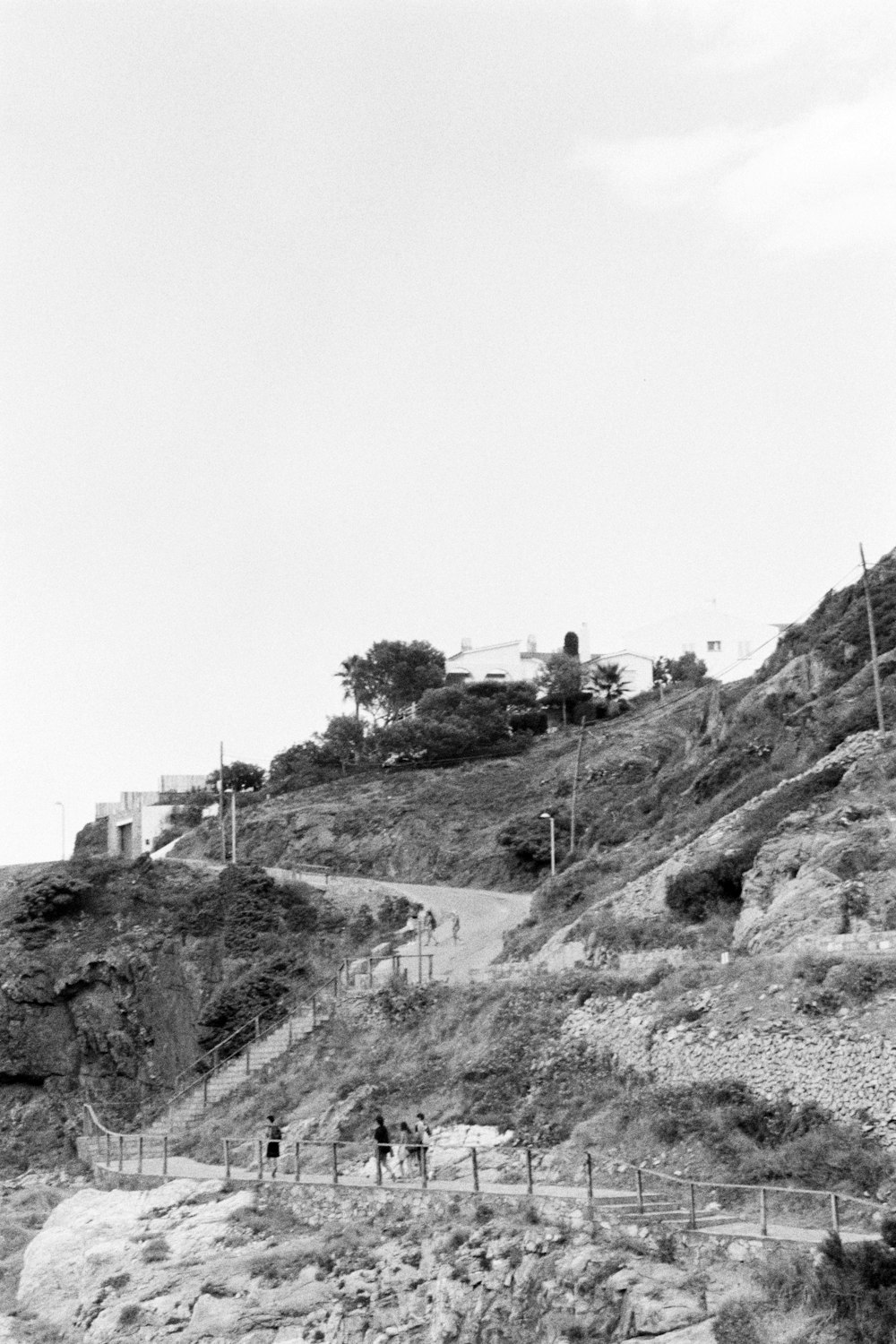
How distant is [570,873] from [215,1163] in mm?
17632

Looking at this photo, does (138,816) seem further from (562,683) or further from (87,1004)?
(87,1004)

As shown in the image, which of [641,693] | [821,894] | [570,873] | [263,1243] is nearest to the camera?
[263,1243]

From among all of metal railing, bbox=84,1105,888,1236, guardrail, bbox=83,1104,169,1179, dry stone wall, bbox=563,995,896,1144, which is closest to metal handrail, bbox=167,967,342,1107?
guardrail, bbox=83,1104,169,1179

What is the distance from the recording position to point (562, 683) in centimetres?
9250

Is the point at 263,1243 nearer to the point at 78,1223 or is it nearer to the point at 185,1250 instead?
the point at 185,1250

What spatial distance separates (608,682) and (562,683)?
3.20m

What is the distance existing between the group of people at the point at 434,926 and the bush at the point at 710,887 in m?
11.4

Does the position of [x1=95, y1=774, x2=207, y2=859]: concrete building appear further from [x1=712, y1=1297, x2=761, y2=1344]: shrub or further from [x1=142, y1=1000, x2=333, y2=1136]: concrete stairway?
[x1=712, y1=1297, x2=761, y2=1344]: shrub

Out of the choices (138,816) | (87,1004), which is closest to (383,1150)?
(87,1004)

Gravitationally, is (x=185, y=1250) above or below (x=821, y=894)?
below

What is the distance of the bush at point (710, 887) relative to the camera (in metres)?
39.8

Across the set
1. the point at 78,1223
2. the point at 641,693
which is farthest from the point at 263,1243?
the point at 641,693

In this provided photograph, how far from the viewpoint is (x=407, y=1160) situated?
95.1 ft

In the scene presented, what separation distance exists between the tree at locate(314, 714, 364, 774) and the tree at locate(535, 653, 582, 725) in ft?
35.5
